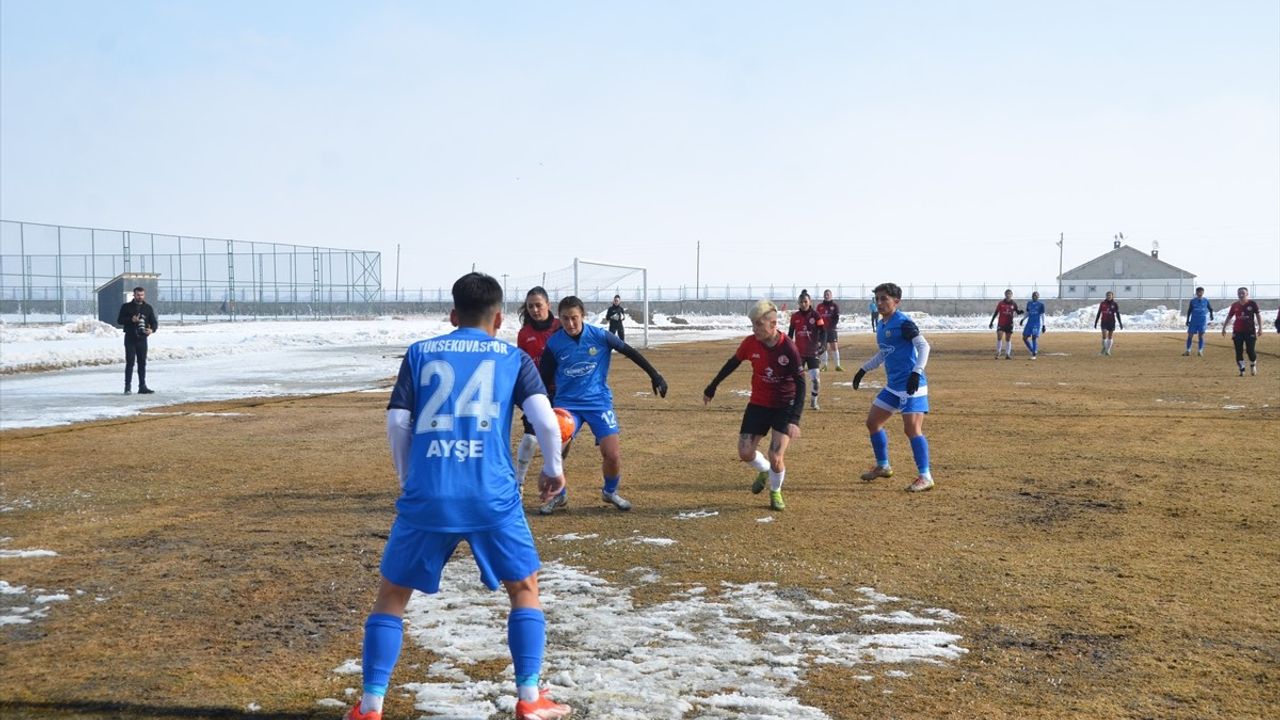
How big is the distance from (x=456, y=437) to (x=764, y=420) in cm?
517

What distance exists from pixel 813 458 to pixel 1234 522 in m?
4.46

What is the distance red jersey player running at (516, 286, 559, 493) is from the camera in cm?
910

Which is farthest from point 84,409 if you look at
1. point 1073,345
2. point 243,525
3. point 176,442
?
point 1073,345

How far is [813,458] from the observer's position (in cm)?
1161

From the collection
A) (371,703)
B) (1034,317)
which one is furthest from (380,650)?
(1034,317)

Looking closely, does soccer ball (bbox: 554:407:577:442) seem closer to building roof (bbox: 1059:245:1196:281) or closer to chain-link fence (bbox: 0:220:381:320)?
chain-link fence (bbox: 0:220:381:320)

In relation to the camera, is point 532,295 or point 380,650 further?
point 532,295

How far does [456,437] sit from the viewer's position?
4.06 m

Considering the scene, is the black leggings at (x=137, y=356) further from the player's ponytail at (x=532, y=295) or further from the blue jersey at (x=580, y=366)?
the blue jersey at (x=580, y=366)

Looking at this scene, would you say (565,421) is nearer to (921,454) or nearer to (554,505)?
(554,505)

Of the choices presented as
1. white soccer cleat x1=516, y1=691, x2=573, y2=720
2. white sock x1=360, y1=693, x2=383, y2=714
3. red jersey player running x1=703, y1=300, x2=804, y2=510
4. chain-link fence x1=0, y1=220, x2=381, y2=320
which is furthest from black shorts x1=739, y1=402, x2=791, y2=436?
chain-link fence x1=0, y1=220, x2=381, y2=320

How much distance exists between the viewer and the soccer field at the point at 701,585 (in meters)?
4.57

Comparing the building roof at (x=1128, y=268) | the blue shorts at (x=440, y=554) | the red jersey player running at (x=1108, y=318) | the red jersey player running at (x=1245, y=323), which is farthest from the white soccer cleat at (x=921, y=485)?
the building roof at (x=1128, y=268)

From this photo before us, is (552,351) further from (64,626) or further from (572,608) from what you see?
(64,626)
